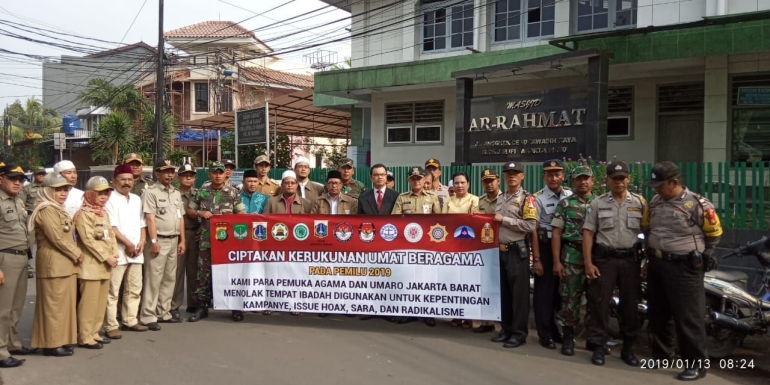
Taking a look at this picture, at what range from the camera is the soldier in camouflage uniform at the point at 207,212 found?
683 cm

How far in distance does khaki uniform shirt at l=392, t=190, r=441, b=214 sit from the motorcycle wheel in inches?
116

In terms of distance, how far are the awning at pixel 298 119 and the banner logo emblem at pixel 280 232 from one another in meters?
10.7

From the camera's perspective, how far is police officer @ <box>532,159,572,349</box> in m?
5.76

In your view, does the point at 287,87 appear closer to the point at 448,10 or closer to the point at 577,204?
the point at 448,10

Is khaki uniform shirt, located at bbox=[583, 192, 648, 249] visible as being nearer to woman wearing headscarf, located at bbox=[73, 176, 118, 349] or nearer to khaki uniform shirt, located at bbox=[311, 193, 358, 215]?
khaki uniform shirt, located at bbox=[311, 193, 358, 215]

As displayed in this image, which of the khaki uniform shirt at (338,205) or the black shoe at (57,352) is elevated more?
the khaki uniform shirt at (338,205)

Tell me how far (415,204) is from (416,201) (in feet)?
0.12

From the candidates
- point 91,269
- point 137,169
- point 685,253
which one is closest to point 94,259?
point 91,269

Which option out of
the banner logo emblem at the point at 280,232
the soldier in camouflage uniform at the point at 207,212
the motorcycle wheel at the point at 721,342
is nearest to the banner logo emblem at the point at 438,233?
the banner logo emblem at the point at 280,232

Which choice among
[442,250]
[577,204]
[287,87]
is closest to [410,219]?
[442,250]

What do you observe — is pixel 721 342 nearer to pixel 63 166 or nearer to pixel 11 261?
pixel 11 261

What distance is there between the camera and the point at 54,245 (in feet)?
17.7

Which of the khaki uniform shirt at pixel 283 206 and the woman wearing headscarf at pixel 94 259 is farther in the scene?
the khaki uniform shirt at pixel 283 206

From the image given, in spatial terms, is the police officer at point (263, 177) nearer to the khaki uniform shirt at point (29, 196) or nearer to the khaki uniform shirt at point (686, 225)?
the khaki uniform shirt at point (686, 225)
